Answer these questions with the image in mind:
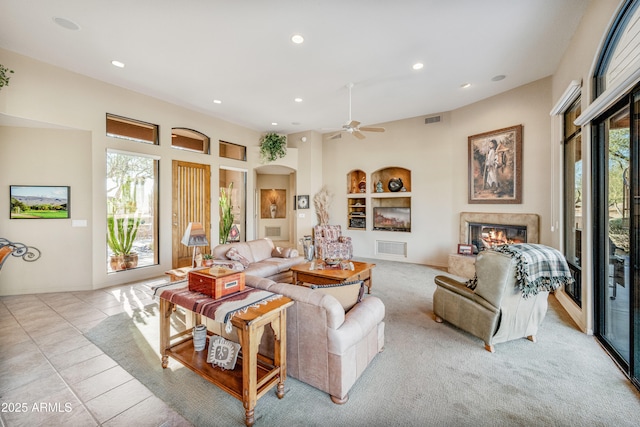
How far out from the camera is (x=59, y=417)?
6.06 ft

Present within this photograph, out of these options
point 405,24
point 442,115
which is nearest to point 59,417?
point 405,24

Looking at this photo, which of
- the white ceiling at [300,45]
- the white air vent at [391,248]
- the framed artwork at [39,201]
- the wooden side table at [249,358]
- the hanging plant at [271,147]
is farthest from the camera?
the hanging plant at [271,147]

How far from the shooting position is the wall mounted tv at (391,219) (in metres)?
6.99

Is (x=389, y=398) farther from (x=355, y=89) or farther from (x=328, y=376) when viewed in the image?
(x=355, y=89)

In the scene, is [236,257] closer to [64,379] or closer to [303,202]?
[64,379]

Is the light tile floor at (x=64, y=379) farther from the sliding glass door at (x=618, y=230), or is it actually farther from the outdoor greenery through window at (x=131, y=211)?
the sliding glass door at (x=618, y=230)

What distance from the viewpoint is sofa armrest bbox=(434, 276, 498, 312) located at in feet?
8.77

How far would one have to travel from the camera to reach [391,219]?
723 centimetres

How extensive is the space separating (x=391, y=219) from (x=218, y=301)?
234 inches

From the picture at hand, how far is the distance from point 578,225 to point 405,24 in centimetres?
352

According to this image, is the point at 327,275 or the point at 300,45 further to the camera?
the point at 327,275

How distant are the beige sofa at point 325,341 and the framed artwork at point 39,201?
460 cm

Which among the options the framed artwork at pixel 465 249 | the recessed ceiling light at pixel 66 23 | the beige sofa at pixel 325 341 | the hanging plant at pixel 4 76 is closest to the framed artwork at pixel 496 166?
the framed artwork at pixel 465 249

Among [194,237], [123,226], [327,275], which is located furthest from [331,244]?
[123,226]
